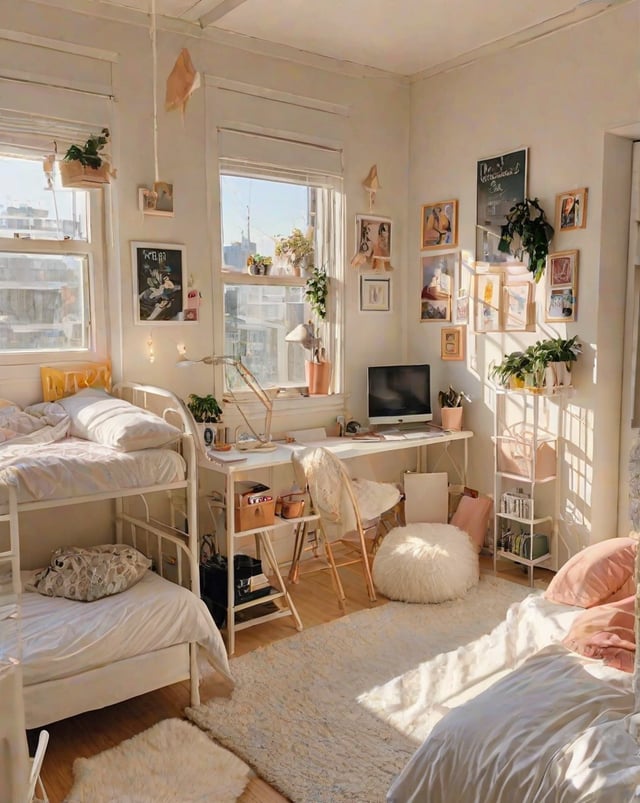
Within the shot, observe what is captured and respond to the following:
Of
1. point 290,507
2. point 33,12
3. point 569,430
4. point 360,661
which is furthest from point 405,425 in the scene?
point 33,12

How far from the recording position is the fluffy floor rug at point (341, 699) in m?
2.37

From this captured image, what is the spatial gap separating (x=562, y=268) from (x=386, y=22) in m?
1.54

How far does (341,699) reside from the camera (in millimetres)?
2807

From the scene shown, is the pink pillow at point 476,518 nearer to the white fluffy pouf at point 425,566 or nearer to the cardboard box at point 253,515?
the white fluffy pouf at point 425,566

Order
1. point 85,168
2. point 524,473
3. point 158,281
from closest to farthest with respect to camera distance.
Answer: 1. point 85,168
2. point 158,281
3. point 524,473

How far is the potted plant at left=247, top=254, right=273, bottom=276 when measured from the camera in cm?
416

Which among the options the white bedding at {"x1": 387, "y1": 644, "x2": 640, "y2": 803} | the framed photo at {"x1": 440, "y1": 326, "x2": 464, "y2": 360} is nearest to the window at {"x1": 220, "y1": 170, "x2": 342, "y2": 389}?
the framed photo at {"x1": 440, "y1": 326, "x2": 464, "y2": 360}

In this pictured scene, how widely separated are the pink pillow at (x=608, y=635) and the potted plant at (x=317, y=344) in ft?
7.28

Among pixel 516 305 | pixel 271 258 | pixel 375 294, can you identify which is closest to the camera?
pixel 516 305

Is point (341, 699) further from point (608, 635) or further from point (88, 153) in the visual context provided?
point (88, 153)

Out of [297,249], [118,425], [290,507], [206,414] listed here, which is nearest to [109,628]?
[118,425]

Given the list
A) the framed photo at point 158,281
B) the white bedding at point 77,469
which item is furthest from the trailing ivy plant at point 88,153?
the white bedding at point 77,469

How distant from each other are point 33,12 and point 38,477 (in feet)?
6.97

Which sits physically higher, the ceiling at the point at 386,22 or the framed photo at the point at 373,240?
the ceiling at the point at 386,22
